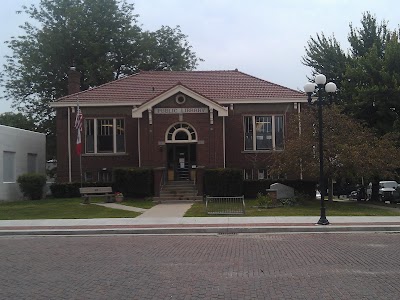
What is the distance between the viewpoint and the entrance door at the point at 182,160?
31250 mm

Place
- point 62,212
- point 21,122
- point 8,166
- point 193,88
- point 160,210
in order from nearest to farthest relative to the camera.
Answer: point 62,212 < point 160,210 < point 8,166 < point 193,88 < point 21,122

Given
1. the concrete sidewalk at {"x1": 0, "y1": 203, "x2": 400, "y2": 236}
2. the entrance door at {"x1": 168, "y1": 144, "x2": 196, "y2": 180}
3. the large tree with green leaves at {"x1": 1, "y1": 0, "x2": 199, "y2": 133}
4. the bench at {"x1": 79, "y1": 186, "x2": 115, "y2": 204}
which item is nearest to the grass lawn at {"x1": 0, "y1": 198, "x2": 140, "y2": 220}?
the concrete sidewalk at {"x1": 0, "y1": 203, "x2": 400, "y2": 236}

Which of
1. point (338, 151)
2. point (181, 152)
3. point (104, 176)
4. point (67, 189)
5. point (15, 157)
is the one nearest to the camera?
point (338, 151)

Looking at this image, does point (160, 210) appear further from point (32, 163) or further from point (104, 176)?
point (32, 163)

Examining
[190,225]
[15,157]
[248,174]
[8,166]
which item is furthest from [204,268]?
[15,157]

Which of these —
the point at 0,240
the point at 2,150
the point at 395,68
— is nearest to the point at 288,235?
the point at 0,240

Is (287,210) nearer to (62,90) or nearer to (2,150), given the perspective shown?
(2,150)

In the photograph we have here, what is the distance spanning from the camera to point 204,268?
9.41 meters

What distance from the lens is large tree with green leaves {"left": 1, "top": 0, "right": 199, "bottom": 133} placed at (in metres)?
43.5

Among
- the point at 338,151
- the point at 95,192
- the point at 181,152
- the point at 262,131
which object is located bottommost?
the point at 95,192

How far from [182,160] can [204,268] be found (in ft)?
72.7

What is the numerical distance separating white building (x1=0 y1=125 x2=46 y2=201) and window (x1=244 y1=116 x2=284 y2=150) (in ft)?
50.5

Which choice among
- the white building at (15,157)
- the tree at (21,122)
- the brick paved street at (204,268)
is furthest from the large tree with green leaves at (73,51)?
the brick paved street at (204,268)

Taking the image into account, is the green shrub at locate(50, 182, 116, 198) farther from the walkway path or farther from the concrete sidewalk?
the concrete sidewalk
